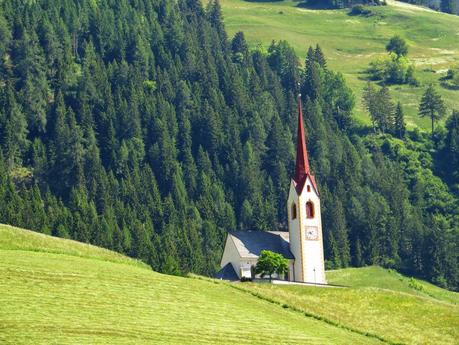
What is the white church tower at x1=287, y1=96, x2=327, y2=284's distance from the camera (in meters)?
123

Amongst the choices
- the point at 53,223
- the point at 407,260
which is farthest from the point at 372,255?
the point at 53,223

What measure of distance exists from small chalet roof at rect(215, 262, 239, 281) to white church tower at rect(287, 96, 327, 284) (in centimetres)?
606

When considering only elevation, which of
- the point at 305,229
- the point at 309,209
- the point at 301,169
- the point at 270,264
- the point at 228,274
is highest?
the point at 301,169

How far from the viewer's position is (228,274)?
122 meters

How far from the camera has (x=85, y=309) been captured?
66938 millimetres

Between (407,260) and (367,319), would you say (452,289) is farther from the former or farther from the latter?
(367,319)

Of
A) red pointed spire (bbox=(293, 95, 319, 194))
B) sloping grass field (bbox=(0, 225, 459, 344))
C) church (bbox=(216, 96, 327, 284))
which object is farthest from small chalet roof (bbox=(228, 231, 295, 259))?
sloping grass field (bbox=(0, 225, 459, 344))

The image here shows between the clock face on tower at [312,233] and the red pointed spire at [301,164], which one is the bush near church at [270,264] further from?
the red pointed spire at [301,164]

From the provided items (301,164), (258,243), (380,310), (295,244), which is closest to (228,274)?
(258,243)

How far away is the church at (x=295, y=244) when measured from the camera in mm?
121562

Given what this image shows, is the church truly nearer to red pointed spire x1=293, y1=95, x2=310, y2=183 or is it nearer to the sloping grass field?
red pointed spire x1=293, y1=95, x2=310, y2=183

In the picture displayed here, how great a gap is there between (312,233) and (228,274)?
33.7 feet

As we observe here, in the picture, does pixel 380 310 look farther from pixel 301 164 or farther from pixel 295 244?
pixel 301 164

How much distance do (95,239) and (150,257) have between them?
1086cm
